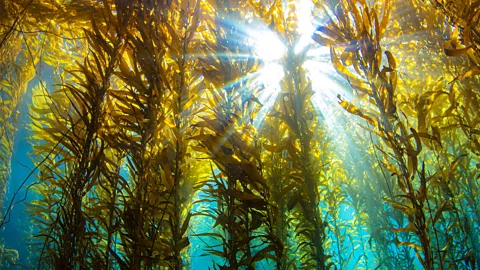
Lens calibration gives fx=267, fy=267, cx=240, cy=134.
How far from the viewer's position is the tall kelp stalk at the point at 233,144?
5.48 ft

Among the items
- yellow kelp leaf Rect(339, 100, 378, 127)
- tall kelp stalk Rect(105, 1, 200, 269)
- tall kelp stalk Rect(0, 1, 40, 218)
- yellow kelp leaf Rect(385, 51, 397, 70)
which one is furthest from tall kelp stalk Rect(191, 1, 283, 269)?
tall kelp stalk Rect(0, 1, 40, 218)

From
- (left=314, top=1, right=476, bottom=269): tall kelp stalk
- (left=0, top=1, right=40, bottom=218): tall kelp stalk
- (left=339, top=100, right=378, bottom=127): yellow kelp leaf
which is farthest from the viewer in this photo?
(left=0, top=1, right=40, bottom=218): tall kelp stalk

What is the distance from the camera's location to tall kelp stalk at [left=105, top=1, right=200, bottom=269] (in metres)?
1.46

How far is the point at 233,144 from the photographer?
69.8 inches

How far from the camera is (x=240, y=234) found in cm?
166

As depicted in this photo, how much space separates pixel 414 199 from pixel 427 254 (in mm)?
266

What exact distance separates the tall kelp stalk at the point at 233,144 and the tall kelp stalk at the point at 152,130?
193 mm

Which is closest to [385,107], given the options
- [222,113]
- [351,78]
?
[351,78]

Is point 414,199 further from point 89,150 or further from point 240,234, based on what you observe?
point 89,150

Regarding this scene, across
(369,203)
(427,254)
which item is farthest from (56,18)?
(369,203)

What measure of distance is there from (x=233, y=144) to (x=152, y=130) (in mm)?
521

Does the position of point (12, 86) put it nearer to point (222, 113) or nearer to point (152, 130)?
point (152, 130)

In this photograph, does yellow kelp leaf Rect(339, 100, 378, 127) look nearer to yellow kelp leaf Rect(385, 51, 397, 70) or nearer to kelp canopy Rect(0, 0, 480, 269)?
kelp canopy Rect(0, 0, 480, 269)

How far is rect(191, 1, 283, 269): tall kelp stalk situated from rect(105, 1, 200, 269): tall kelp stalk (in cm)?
19
